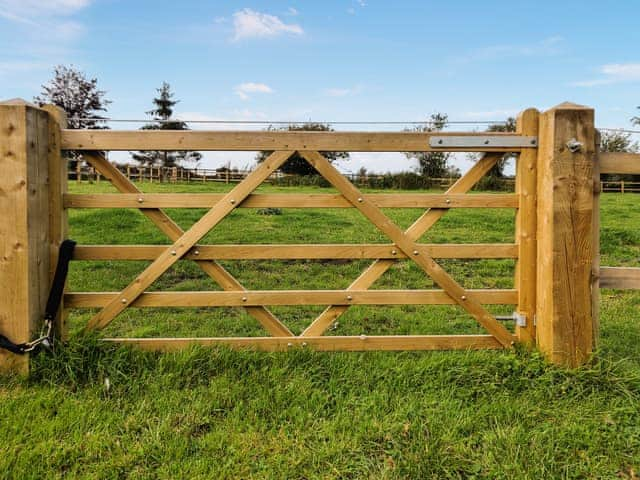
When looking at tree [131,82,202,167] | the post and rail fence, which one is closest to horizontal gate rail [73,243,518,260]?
the post and rail fence

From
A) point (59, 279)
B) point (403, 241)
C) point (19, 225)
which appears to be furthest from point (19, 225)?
point (403, 241)

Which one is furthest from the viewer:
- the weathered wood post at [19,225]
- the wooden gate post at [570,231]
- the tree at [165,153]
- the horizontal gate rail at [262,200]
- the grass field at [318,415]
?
the tree at [165,153]

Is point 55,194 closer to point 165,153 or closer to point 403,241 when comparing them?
point 403,241

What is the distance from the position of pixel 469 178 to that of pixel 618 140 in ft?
108

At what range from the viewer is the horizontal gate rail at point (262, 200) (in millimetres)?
3336

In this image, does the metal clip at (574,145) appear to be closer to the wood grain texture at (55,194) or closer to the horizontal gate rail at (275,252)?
the horizontal gate rail at (275,252)

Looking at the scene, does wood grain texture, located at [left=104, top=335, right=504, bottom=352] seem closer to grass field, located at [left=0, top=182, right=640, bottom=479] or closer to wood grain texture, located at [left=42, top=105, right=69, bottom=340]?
grass field, located at [left=0, top=182, right=640, bottom=479]

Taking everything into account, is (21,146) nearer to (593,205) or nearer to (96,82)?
(593,205)

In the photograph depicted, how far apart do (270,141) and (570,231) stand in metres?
2.32

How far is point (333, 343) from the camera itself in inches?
135

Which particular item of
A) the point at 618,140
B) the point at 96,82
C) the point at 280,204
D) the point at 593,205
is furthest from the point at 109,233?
the point at 96,82

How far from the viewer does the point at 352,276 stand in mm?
6363

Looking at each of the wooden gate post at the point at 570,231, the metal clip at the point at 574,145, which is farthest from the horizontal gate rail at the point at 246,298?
the metal clip at the point at 574,145

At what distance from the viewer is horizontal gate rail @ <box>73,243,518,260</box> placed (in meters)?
3.37
